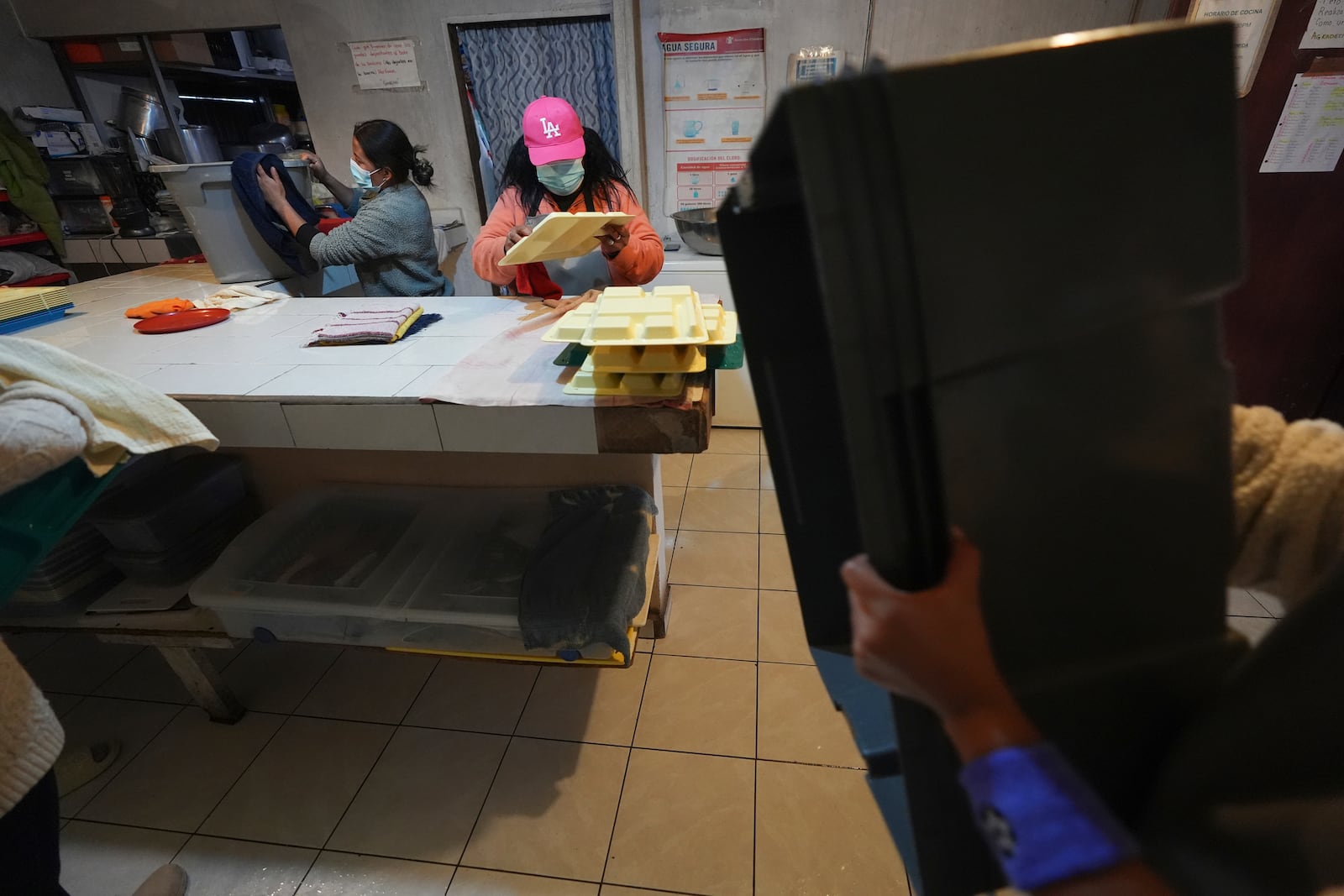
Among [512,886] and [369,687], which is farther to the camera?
[369,687]

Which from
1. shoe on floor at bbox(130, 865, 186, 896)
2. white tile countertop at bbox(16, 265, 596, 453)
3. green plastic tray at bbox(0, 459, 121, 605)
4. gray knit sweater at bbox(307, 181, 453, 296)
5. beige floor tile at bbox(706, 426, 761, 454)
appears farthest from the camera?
beige floor tile at bbox(706, 426, 761, 454)

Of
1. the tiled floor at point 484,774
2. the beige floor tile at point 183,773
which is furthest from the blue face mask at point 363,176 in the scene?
the beige floor tile at point 183,773

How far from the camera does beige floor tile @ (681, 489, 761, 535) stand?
6.72 feet

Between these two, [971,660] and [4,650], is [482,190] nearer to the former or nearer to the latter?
[4,650]

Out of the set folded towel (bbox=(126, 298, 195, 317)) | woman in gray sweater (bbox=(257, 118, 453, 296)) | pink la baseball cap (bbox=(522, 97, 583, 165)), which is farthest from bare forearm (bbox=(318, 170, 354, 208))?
pink la baseball cap (bbox=(522, 97, 583, 165))

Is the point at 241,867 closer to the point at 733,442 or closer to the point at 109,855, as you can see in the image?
the point at 109,855

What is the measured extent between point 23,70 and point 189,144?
64.0 inches

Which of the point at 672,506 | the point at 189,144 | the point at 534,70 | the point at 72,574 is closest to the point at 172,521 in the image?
the point at 72,574

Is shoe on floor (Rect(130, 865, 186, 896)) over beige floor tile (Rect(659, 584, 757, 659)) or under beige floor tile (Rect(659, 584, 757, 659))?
over

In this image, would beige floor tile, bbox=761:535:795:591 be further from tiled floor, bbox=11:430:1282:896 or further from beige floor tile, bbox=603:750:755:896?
beige floor tile, bbox=603:750:755:896

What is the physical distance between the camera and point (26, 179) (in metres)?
2.93

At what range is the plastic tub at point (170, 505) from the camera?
1.27 metres

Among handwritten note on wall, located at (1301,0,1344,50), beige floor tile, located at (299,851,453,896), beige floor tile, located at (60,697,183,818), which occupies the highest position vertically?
handwritten note on wall, located at (1301,0,1344,50)

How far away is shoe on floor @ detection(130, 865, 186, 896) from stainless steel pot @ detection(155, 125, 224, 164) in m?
2.70
